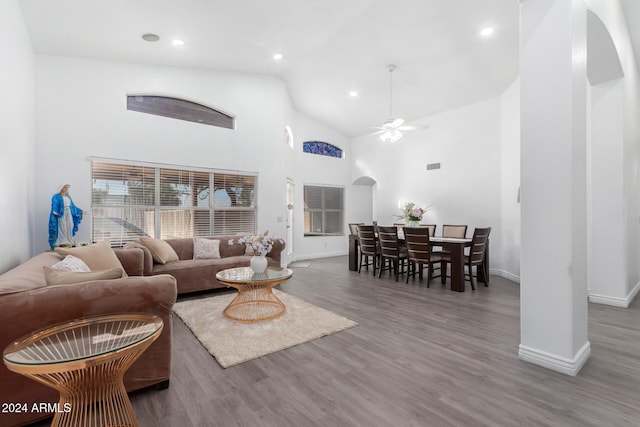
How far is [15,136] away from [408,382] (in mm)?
4768

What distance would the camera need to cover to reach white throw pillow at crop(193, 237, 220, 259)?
5012 millimetres

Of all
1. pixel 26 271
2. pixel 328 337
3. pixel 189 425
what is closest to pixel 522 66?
pixel 328 337

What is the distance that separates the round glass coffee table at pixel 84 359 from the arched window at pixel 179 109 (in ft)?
15.2

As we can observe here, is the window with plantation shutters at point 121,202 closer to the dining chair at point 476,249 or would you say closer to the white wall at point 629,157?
the dining chair at point 476,249

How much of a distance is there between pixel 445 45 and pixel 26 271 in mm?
5649

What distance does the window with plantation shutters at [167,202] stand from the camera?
16.2 ft

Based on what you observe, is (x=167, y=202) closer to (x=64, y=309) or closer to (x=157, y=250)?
(x=157, y=250)

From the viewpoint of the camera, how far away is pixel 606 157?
3.91 metres

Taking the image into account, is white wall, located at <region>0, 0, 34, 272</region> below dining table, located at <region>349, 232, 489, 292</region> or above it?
above

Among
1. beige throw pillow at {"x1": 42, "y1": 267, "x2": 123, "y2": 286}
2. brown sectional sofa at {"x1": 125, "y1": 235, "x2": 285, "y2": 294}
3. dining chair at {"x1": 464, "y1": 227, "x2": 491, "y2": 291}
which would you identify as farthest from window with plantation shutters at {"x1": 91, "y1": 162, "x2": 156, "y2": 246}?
dining chair at {"x1": 464, "y1": 227, "x2": 491, "y2": 291}

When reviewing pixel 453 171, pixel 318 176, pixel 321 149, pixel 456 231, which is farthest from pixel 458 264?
pixel 321 149

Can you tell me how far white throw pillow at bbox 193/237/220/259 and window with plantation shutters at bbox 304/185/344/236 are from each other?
11.2ft

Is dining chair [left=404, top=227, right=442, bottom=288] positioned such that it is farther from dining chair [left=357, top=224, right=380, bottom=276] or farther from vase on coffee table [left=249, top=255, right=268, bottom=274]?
vase on coffee table [left=249, top=255, right=268, bottom=274]

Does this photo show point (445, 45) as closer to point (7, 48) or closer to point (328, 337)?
point (328, 337)
